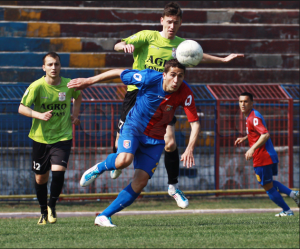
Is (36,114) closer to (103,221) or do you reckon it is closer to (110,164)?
(110,164)

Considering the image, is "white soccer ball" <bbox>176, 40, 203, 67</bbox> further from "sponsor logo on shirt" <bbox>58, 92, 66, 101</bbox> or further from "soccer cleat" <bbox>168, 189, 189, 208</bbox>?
"sponsor logo on shirt" <bbox>58, 92, 66, 101</bbox>

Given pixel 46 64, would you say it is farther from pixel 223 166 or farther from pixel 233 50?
pixel 233 50

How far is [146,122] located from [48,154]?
72.7 inches

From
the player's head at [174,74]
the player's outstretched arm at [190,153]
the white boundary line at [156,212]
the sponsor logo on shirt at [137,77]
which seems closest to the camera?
the player's outstretched arm at [190,153]

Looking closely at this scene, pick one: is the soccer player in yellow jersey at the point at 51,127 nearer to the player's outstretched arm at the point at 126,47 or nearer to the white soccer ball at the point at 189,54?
the player's outstretched arm at the point at 126,47

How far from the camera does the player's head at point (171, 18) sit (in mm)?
→ 6180

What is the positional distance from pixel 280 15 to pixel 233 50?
2.40 meters

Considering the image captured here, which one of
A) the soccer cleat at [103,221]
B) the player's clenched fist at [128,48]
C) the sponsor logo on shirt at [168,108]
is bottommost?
the soccer cleat at [103,221]

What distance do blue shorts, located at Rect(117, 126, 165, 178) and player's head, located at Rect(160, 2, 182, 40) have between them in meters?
1.60

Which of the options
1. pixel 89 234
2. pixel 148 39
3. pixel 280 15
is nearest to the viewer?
pixel 89 234

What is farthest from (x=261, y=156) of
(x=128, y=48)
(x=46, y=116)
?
(x=46, y=116)

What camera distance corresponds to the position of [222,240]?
4.54 metres

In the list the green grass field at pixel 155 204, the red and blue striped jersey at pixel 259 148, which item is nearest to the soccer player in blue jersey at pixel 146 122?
the red and blue striped jersey at pixel 259 148

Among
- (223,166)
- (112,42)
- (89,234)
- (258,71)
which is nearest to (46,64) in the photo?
(89,234)
